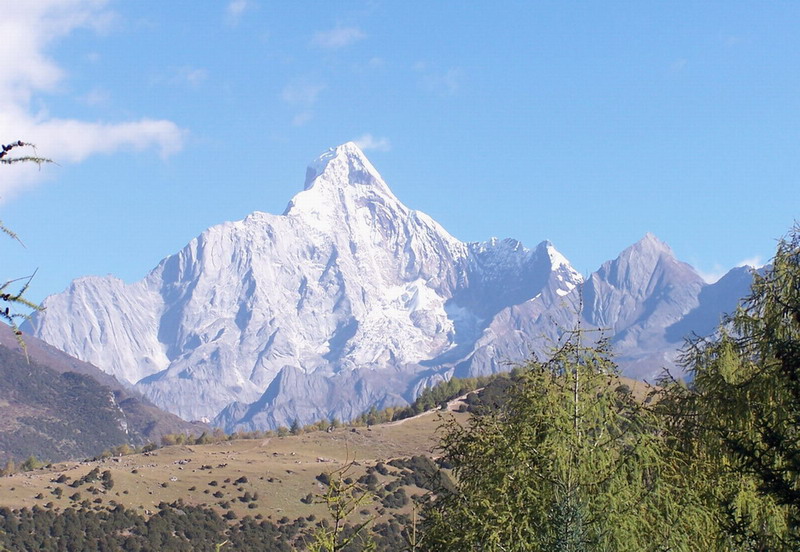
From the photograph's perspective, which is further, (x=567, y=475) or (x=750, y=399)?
(x=750, y=399)

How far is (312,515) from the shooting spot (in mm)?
118312

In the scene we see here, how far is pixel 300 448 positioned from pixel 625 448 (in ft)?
509

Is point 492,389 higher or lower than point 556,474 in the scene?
higher

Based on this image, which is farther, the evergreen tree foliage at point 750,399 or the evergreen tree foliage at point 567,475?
the evergreen tree foliage at point 750,399

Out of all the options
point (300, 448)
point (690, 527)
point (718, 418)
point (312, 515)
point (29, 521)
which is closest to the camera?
point (690, 527)

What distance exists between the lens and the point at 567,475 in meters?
18.7

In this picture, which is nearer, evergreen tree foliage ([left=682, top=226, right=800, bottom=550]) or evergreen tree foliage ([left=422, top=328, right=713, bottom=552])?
evergreen tree foliage ([left=422, top=328, right=713, bottom=552])

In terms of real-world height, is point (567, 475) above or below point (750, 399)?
below

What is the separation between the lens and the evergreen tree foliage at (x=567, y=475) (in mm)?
17875

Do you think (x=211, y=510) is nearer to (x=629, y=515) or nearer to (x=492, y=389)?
(x=492, y=389)

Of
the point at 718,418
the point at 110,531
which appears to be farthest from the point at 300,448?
the point at 718,418

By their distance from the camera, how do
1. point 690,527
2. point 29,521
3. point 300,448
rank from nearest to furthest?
point 690,527 → point 29,521 → point 300,448

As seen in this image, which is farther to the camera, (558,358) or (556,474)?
(558,358)

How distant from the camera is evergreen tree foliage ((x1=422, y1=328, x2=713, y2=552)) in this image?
1788 cm
